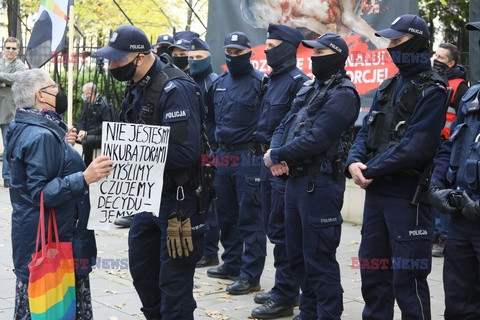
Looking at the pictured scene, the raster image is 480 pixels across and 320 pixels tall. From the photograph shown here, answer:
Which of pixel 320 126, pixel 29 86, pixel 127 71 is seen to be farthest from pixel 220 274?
pixel 29 86

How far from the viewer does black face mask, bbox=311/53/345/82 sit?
5566 mm

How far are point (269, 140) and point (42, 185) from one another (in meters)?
2.51

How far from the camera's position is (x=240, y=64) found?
A: 7.34 m

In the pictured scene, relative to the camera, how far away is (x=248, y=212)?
720cm

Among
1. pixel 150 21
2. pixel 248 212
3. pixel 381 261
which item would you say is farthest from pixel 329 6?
pixel 150 21

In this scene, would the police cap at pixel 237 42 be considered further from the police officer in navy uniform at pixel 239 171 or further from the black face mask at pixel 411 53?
the black face mask at pixel 411 53

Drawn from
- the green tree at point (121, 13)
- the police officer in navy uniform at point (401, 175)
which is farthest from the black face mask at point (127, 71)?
the green tree at point (121, 13)

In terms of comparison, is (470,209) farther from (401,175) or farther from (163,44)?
(163,44)

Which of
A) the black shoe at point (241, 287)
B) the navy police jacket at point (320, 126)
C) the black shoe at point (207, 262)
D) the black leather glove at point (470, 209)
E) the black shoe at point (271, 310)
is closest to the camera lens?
the black leather glove at point (470, 209)

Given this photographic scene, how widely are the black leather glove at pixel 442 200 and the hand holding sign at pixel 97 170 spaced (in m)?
1.96

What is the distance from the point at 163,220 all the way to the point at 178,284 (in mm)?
424

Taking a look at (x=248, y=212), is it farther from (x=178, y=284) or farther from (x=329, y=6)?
(x=329, y=6)

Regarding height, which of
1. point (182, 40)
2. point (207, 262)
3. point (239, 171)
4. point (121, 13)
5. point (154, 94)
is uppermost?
point (121, 13)

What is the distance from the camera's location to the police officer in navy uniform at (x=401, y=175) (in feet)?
15.9
